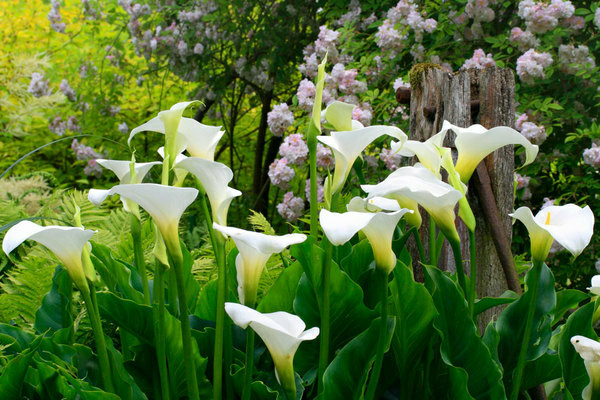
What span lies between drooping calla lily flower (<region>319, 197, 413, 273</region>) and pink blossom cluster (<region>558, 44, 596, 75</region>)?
2007mm

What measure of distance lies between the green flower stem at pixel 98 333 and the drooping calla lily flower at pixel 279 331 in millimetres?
213

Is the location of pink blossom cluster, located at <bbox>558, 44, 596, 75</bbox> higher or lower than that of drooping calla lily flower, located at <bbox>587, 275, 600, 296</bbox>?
higher

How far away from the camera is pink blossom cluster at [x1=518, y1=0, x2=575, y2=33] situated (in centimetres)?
229

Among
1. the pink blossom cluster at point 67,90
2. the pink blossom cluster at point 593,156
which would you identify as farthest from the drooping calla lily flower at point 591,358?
the pink blossom cluster at point 67,90

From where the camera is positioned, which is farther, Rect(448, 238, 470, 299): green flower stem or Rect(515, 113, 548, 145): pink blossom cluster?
Rect(515, 113, 548, 145): pink blossom cluster

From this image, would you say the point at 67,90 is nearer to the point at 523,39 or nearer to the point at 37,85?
the point at 37,85

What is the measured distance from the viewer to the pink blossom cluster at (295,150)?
92.2 inches

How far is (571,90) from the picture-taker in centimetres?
266

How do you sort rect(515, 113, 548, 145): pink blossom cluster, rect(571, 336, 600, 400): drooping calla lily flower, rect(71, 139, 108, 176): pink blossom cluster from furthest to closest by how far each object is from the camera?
rect(71, 139, 108, 176): pink blossom cluster → rect(515, 113, 548, 145): pink blossom cluster → rect(571, 336, 600, 400): drooping calla lily flower

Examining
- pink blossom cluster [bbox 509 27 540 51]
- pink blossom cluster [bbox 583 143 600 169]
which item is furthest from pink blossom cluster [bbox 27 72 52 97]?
pink blossom cluster [bbox 583 143 600 169]

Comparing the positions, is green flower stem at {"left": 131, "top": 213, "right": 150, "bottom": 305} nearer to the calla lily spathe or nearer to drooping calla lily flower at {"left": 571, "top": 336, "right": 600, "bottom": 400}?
→ the calla lily spathe

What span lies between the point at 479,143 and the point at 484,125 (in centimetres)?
50

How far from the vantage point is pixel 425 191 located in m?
0.70

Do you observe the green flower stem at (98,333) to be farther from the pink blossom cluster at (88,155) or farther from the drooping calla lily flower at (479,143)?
the pink blossom cluster at (88,155)
